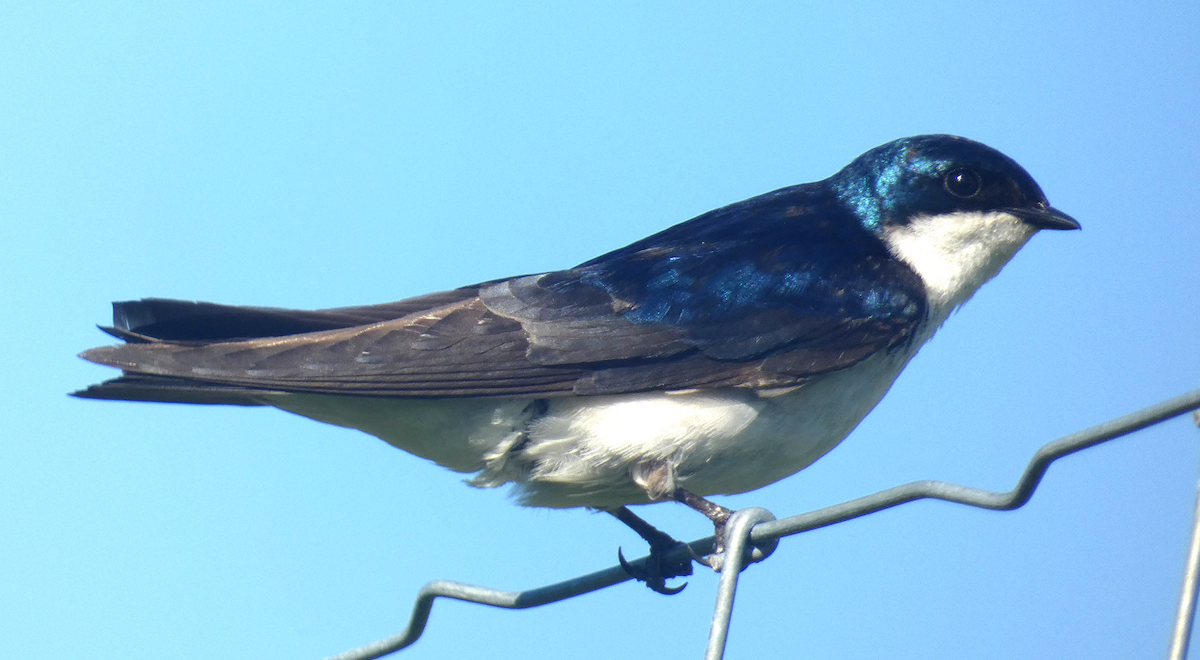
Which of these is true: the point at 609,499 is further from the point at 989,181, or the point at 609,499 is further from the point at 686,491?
the point at 989,181

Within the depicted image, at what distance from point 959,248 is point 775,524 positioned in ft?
6.35

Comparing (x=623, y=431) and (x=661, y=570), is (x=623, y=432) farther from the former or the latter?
(x=661, y=570)

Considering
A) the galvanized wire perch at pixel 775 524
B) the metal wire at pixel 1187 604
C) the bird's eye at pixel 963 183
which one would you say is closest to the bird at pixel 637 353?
the bird's eye at pixel 963 183

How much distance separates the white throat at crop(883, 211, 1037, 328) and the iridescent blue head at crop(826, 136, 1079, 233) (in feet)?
0.12

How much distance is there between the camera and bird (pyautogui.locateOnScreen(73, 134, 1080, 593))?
3.47m

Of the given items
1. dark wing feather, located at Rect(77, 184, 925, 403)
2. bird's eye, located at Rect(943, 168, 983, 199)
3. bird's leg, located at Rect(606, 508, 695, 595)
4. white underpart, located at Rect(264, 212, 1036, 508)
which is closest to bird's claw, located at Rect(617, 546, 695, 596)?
bird's leg, located at Rect(606, 508, 695, 595)

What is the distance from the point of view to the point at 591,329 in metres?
3.74

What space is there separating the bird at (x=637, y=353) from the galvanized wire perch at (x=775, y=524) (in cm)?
38

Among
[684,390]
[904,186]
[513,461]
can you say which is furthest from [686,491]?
[904,186]

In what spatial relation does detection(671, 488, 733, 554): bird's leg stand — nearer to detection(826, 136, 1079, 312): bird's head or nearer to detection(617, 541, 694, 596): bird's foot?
detection(617, 541, 694, 596): bird's foot

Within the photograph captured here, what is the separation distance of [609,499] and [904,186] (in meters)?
1.46

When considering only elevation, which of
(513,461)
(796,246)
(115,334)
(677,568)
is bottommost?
(677,568)

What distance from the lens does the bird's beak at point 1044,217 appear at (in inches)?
155

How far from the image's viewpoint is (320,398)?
142 inches
